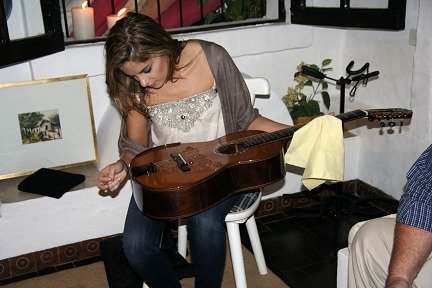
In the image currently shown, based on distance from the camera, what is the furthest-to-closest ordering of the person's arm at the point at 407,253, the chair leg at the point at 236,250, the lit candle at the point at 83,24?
the lit candle at the point at 83,24
the chair leg at the point at 236,250
the person's arm at the point at 407,253

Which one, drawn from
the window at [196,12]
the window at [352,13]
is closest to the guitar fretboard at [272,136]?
the window at [352,13]

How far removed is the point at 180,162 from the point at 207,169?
0.11 metres

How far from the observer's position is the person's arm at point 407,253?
139 cm

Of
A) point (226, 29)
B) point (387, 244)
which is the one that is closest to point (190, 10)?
point (226, 29)

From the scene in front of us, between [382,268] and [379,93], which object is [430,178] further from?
[379,93]

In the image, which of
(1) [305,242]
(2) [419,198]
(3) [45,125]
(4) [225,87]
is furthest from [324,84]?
(2) [419,198]

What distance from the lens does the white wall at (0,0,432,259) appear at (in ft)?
8.21

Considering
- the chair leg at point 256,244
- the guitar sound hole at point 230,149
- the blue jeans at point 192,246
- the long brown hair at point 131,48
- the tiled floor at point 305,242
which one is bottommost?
the tiled floor at point 305,242

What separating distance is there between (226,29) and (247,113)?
0.86 metres

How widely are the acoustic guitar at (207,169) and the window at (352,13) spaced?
0.60 meters

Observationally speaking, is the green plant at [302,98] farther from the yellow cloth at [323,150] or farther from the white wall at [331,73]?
the yellow cloth at [323,150]

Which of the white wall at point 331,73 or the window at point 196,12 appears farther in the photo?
the window at point 196,12

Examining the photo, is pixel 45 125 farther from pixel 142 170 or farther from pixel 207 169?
pixel 207 169

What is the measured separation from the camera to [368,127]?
2953mm
